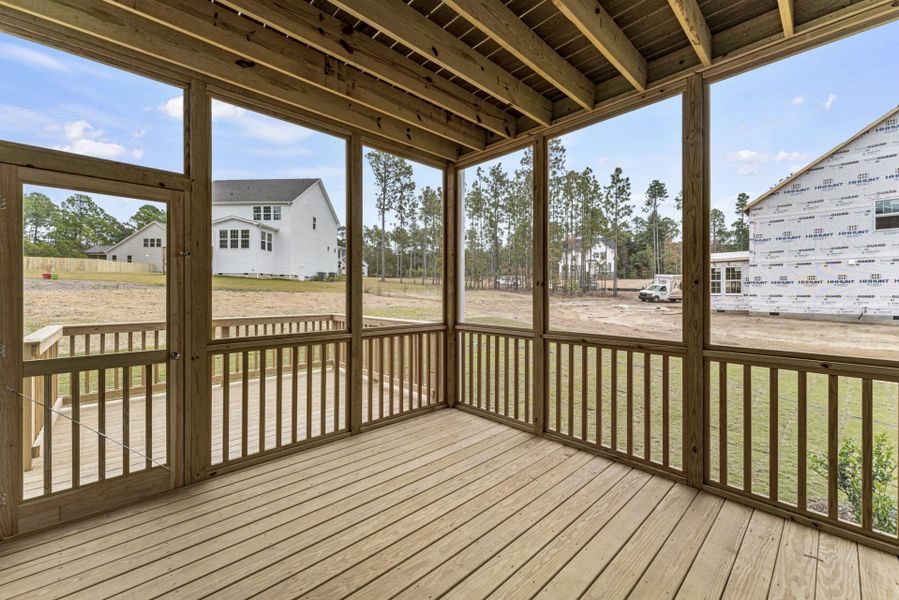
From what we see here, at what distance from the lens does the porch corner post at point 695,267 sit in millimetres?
2475

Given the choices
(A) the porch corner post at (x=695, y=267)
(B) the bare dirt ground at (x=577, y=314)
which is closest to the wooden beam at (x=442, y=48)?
(A) the porch corner post at (x=695, y=267)

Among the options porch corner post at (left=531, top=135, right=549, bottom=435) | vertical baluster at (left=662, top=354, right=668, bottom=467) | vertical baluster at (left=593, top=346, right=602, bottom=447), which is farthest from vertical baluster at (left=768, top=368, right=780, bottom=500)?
porch corner post at (left=531, top=135, right=549, bottom=435)

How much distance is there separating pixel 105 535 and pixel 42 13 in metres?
2.74

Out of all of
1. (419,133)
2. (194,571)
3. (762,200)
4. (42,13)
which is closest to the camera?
(194,571)

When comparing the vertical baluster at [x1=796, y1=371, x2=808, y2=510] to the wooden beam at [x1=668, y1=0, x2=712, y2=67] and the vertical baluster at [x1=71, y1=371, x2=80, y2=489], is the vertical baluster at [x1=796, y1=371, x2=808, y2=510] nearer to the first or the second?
the wooden beam at [x1=668, y1=0, x2=712, y2=67]

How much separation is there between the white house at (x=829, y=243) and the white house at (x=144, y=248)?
368cm

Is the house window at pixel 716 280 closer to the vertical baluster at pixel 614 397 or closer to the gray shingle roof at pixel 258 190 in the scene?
the vertical baluster at pixel 614 397

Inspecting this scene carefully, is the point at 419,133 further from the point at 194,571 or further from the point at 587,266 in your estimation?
the point at 194,571

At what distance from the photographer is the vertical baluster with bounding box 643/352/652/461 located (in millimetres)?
2732

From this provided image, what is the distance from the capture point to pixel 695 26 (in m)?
2.12

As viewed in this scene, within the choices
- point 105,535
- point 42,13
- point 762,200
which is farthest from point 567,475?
point 42,13

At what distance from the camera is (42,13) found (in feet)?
6.21

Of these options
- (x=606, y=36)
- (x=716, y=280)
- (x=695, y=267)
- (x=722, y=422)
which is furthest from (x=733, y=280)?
(x=606, y=36)

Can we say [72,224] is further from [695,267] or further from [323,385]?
[695,267]
